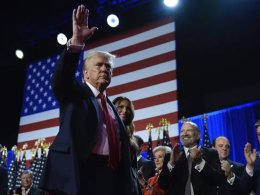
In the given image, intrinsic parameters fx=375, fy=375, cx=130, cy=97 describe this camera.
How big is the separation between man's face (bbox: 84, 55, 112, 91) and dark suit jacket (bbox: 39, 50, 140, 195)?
0.06 m

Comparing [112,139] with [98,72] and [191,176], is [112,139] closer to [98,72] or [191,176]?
[98,72]

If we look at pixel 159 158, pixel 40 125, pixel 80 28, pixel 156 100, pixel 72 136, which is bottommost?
pixel 72 136

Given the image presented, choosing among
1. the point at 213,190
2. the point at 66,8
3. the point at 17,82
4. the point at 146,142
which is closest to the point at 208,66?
the point at 146,142

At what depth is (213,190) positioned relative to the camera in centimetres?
263

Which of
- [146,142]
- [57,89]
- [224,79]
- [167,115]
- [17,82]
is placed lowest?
[57,89]

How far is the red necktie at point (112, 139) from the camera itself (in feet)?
4.85

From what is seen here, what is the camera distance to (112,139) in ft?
4.97

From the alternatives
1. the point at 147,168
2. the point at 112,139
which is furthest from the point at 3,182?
the point at 112,139

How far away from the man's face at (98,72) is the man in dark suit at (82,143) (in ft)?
0.15

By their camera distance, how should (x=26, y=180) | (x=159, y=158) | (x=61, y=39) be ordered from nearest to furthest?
(x=159, y=158) < (x=26, y=180) < (x=61, y=39)

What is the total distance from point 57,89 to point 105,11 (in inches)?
215

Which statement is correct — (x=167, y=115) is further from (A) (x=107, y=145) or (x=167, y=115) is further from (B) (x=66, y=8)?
(A) (x=107, y=145)

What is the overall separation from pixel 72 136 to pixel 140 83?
509 cm

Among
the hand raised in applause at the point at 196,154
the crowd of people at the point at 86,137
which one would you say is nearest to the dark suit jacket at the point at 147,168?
the hand raised in applause at the point at 196,154
